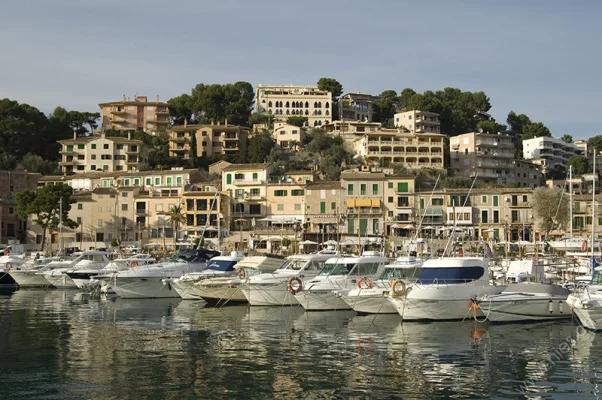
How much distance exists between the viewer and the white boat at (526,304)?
3005cm

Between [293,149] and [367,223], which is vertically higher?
[293,149]

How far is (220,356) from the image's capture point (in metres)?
23.0

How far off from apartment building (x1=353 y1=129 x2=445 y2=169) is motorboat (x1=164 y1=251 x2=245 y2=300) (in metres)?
63.0

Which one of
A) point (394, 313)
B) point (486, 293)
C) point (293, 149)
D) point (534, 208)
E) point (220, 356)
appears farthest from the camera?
point (293, 149)

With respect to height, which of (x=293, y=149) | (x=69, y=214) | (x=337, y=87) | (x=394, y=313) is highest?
(x=337, y=87)

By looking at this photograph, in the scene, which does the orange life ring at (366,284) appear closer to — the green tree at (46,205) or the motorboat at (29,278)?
the motorboat at (29,278)

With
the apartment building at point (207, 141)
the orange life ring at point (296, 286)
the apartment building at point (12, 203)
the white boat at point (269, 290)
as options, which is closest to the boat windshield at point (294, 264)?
the white boat at point (269, 290)

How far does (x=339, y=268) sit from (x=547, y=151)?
345 feet

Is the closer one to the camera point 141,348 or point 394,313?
point 141,348

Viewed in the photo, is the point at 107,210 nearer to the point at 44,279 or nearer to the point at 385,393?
the point at 44,279

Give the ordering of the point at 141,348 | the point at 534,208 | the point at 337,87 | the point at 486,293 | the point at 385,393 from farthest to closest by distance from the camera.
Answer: the point at 337,87
the point at 534,208
the point at 486,293
the point at 141,348
the point at 385,393

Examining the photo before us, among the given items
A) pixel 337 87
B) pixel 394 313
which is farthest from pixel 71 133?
pixel 394 313

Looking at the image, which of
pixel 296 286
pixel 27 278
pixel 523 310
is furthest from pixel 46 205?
pixel 523 310

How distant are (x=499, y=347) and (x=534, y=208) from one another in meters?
52.9
